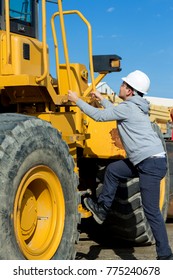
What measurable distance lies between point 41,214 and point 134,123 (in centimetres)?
119

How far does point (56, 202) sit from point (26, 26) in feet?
6.06

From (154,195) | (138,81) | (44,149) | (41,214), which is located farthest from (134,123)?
(41,214)

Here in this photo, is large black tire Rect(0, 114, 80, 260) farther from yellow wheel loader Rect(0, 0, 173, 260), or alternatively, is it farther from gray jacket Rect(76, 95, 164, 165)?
gray jacket Rect(76, 95, 164, 165)

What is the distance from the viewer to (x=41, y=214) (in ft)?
15.2

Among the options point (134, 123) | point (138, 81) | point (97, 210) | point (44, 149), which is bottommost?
point (97, 210)

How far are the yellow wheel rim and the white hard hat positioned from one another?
1167mm

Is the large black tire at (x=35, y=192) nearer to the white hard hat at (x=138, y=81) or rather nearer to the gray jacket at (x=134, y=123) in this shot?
the gray jacket at (x=134, y=123)

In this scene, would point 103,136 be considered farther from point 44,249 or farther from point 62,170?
point 44,249

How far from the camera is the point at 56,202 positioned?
4.70 m

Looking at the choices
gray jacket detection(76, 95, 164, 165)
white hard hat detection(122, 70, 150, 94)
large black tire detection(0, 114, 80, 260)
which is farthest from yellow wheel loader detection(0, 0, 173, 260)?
white hard hat detection(122, 70, 150, 94)

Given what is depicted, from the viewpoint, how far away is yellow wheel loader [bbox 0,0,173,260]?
4059mm

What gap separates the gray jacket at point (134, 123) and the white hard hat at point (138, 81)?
100 millimetres

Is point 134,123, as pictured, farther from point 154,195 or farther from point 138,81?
point 154,195
